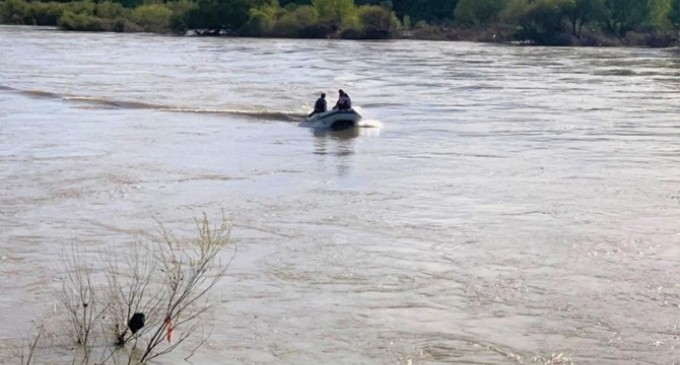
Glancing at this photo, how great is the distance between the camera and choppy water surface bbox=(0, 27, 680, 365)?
11.6 meters

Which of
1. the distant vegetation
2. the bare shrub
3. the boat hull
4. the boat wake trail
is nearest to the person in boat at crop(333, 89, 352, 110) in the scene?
the boat hull

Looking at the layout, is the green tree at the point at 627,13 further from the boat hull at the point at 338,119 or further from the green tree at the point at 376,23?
the boat hull at the point at 338,119

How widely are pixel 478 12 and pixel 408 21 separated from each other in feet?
21.9

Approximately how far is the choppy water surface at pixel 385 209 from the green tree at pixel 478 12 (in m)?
49.2

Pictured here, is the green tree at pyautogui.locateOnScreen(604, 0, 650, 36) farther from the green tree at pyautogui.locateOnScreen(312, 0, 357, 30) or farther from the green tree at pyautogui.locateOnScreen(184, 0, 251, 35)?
the green tree at pyautogui.locateOnScreen(184, 0, 251, 35)

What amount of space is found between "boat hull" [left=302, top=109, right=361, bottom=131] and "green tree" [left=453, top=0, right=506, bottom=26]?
2409 inches

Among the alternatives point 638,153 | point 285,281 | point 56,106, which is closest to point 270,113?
point 56,106

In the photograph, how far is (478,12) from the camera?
291 ft

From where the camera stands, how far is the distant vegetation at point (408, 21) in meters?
80.6

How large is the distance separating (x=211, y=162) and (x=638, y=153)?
28.8 ft

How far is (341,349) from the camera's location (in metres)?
11.0

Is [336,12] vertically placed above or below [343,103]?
below

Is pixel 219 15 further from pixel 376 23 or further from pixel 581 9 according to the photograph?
pixel 581 9

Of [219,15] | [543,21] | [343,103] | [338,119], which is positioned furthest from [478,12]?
[338,119]
